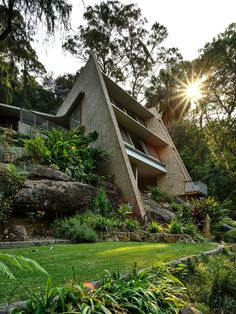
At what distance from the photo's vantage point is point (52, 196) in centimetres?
1004

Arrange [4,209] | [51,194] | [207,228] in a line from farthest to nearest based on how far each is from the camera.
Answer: [207,228]
[51,194]
[4,209]

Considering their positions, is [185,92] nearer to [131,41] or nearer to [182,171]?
[131,41]

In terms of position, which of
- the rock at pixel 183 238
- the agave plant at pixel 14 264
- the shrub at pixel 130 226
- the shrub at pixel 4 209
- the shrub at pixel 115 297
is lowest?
the shrub at pixel 115 297

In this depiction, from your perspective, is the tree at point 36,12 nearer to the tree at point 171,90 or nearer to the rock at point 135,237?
the rock at point 135,237

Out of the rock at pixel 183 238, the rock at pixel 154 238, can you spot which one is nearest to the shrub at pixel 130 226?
the rock at pixel 154 238

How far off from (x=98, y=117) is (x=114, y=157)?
130 inches

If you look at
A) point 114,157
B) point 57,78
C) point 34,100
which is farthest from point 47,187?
point 57,78

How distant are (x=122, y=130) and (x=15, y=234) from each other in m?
14.5

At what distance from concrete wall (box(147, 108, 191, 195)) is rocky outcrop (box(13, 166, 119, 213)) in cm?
1152

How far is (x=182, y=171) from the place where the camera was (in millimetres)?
22500

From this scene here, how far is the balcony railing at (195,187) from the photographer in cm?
2114

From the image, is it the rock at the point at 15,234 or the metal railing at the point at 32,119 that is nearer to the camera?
the rock at the point at 15,234

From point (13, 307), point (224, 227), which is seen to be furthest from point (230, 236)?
point (13, 307)

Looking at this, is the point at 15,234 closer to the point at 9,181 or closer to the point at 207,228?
the point at 9,181
